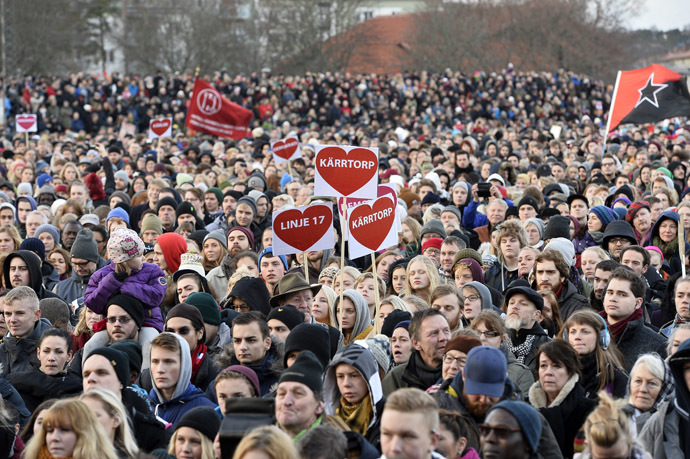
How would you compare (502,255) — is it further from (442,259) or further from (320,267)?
(320,267)

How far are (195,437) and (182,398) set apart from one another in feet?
3.26

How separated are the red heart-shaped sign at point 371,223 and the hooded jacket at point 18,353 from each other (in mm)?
2754

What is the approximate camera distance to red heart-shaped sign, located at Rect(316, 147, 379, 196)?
9.63 meters

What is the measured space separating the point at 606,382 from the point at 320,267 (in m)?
5.01

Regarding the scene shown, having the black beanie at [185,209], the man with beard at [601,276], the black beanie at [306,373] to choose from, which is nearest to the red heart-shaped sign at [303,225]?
the man with beard at [601,276]

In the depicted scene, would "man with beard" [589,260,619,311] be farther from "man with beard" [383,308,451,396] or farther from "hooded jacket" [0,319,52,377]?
"hooded jacket" [0,319,52,377]

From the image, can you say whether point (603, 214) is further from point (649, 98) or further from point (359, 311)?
point (649, 98)

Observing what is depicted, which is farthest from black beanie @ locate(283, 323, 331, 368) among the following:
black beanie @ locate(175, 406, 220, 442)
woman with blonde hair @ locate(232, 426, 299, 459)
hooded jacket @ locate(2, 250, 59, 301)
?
hooded jacket @ locate(2, 250, 59, 301)

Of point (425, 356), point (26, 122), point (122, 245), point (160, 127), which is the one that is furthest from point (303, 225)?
point (26, 122)

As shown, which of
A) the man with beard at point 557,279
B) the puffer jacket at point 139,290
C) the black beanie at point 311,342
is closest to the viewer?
the black beanie at point 311,342

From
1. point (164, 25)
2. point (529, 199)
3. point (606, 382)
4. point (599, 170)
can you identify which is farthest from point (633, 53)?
point (606, 382)

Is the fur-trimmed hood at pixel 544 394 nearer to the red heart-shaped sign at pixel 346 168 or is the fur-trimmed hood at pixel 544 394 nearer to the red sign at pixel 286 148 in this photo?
the red heart-shaped sign at pixel 346 168

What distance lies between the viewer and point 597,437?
4.89 m

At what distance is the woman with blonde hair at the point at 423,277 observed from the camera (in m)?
8.94
